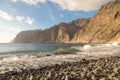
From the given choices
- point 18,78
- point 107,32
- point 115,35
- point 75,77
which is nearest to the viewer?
point 75,77

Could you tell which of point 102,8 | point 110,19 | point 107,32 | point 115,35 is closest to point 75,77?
point 115,35

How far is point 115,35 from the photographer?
144625mm

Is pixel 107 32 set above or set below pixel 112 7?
below

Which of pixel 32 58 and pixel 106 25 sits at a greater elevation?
pixel 106 25

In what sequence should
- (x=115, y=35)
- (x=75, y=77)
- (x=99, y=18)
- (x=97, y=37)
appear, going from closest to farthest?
(x=75, y=77) → (x=115, y=35) → (x=97, y=37) → (x=99, y=18)

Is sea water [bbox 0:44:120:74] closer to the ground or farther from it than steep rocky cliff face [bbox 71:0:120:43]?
closer to the ground

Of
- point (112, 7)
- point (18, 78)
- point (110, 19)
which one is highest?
point (112, 7)

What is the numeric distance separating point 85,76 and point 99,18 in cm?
18129

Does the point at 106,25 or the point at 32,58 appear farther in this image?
the point at 106,25

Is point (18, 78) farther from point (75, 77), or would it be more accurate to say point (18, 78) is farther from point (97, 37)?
point (97, 37)

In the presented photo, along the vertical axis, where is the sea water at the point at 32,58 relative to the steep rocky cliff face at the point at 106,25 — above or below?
below

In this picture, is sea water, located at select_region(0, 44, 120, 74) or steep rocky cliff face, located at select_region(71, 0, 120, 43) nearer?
sea water, located at select_region(0, 44, 120, 74)

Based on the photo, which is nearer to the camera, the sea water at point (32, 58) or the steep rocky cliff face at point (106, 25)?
the sea water at point (32, 58)

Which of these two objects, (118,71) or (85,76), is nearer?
(85,76)
